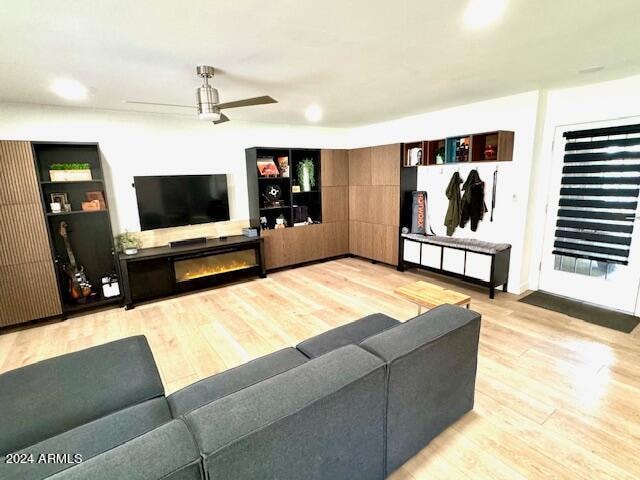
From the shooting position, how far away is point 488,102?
157 inches

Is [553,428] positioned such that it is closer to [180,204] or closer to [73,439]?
[73,439]

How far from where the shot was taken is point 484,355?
8.71 feet

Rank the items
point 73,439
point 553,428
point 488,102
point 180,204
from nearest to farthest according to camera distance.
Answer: point 73,439 → point 553,428 → point 488,102 → point 180,204

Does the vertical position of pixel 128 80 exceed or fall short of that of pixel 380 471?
it exceeds it

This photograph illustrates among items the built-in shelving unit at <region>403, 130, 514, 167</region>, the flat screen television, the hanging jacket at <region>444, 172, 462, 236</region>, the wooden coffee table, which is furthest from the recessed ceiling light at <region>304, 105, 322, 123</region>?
the wooden coffee table

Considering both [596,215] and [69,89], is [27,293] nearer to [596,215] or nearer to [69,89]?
[69,89]

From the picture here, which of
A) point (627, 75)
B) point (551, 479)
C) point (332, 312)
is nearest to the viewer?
point (551, 479)

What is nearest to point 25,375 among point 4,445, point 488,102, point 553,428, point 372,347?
point 4,445

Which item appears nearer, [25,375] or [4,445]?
[4,445]

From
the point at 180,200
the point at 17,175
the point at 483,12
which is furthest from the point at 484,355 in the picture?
the point at 17,175

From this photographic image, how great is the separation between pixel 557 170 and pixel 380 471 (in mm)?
3869

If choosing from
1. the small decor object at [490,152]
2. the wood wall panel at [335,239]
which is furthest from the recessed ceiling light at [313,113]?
the small decor object at [490,152]

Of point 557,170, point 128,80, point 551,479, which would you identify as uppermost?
point 128,80

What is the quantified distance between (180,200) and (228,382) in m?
3.26
